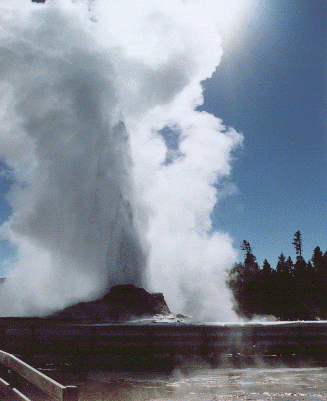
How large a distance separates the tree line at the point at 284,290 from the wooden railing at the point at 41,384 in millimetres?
51552

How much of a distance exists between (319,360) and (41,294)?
4061cm

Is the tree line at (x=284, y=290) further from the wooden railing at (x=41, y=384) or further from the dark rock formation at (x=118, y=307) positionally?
the wooden railing at (x=41, y=384)

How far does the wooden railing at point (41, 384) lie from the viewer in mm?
3736

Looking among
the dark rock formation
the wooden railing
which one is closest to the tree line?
the dark rock formation

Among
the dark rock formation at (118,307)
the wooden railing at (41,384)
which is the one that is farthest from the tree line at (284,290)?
the wooden railing at (41,384)

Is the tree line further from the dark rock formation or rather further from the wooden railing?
the wooden railing

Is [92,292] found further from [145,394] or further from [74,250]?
[145,394]

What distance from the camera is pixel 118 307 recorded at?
101 feet

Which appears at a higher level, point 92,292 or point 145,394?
point 92,292

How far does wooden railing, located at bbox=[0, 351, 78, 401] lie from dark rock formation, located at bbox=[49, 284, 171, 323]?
72.9 ft

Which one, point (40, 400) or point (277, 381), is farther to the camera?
point (277, 381)

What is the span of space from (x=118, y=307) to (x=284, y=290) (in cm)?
4463

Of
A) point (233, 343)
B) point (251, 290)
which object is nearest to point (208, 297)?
point (251, 290)

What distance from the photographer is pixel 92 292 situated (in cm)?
3791
